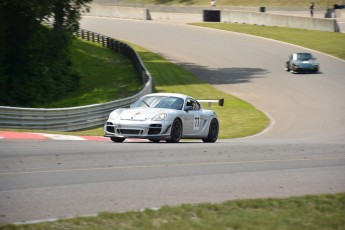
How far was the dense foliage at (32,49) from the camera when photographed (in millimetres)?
35656

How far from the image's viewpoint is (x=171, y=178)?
1191 centimetres

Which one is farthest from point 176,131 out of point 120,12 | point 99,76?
point 120,12

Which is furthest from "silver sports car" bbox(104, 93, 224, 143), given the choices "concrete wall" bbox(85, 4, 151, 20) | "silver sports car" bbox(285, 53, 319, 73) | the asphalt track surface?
"concrete wall" bbox(85, 4, 151, 20)

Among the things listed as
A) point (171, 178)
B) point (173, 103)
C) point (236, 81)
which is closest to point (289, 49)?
point (236, 81)

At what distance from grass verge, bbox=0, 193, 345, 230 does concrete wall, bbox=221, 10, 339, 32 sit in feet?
187

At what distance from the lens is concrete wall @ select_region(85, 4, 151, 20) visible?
7944 centimetres

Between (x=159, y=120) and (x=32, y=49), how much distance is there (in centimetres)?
2021

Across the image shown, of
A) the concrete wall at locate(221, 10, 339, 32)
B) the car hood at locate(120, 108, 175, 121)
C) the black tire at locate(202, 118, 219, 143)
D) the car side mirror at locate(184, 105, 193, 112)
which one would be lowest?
the concrete wall at locate(221, 10, 339, 32)

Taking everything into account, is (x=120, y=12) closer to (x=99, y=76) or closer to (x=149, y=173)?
(x=99, y=76)

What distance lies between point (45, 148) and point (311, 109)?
71.4 feet

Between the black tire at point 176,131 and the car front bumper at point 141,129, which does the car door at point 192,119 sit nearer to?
the black tire at point 176,131

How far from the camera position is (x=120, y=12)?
8131cm

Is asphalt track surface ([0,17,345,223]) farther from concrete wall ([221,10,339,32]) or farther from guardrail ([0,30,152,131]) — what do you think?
concrete wall ([221,10,339,32])

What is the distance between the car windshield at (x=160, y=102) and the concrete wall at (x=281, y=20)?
156ft
